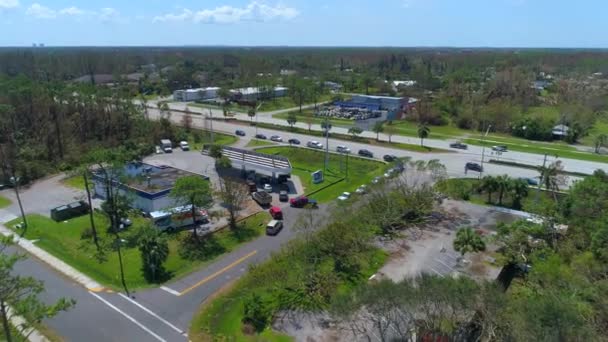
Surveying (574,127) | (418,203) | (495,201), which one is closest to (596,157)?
(574,127)

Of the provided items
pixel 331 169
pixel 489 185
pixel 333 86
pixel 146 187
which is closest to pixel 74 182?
pixel 146 187

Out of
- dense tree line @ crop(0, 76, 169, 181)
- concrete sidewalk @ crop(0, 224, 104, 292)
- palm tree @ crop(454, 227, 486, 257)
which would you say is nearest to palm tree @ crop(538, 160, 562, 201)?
palm tree @ crop(454, 227, 486, 257)

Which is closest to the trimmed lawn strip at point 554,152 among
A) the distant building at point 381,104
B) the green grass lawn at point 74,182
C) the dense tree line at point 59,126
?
the distant building at point 381,104

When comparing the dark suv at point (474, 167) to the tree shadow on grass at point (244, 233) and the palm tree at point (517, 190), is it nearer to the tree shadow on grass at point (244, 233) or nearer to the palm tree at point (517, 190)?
the palm tree at point (517, 190)

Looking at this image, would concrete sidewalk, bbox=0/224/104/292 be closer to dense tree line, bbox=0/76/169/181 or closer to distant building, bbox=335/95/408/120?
dense tree line, bbox=0/76/169/181

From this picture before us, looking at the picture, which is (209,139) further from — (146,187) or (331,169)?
(146,187)
